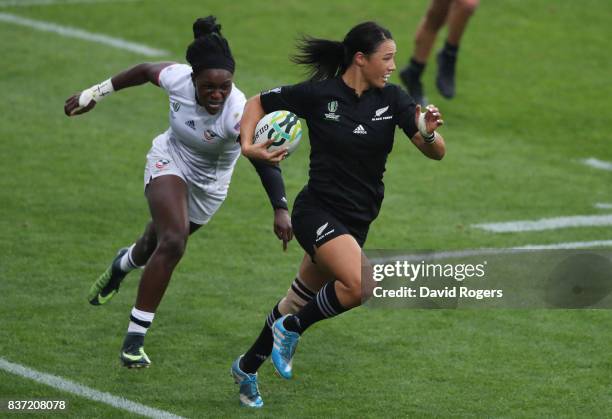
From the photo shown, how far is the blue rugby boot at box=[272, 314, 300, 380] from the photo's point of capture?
7.91 meters

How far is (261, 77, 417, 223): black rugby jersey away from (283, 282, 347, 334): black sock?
500mm

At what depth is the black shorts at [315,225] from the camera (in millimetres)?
7797

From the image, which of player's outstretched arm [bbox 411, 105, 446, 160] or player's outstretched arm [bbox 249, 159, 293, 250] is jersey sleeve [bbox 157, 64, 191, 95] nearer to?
player's outstretched arm [bbox 249, 159, 293, 250]

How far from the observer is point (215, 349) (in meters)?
9.23

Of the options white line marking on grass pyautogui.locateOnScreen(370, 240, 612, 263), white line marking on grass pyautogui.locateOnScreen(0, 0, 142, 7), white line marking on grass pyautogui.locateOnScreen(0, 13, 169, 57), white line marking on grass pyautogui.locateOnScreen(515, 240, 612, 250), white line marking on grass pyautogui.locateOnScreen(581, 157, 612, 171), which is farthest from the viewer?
white line marking on grass pyautogui.locateOnScreen(0, 0, 142, 7)

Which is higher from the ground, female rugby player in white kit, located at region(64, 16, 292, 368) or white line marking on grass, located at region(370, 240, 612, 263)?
female rugby player in white kit, located at region(64, 16, 292, 368)

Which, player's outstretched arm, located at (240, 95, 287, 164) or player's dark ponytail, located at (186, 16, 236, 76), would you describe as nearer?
player's outstretched arm, located at (240, 95, 287, 164)

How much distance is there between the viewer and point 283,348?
26.1ft

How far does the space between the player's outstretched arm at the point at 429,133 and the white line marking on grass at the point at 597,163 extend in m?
7.17

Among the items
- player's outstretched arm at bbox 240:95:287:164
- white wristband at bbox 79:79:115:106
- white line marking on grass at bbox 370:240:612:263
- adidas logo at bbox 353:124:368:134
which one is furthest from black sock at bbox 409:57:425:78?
adidas logo at bbox 353:124:368:134

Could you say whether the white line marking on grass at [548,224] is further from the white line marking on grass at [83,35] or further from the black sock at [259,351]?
the white line marking on grass at [83,35]

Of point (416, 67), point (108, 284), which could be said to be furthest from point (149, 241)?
point (416, 67)

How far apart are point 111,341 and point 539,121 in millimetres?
8460

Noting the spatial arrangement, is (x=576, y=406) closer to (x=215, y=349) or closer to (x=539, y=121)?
(x=215, y=349)
